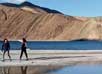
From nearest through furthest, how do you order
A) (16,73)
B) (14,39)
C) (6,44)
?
(16,73)
(6,44)
(14,39)

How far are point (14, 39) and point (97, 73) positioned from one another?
177m

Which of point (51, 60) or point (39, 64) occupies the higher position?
point (39, 64)

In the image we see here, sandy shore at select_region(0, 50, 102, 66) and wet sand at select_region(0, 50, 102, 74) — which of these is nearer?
wet sand at select_region(0, 50, 102, 74)

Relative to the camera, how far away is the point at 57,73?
2303 cm

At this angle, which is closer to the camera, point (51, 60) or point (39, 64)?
point (39, 64)

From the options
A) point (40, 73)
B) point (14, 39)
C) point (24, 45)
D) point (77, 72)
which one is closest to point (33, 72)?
point (40, 73)

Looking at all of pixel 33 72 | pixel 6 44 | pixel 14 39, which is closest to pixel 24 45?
pixel 6 44

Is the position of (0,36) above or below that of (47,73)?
below

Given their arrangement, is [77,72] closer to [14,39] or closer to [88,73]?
[88,73]

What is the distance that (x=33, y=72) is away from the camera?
23.8 meters

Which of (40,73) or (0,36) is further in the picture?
(0,36)

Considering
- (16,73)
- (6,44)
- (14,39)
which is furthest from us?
(14,39)

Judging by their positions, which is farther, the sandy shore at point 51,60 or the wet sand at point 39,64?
the sandy shore at point 51,60

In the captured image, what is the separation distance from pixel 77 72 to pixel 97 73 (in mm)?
1242
